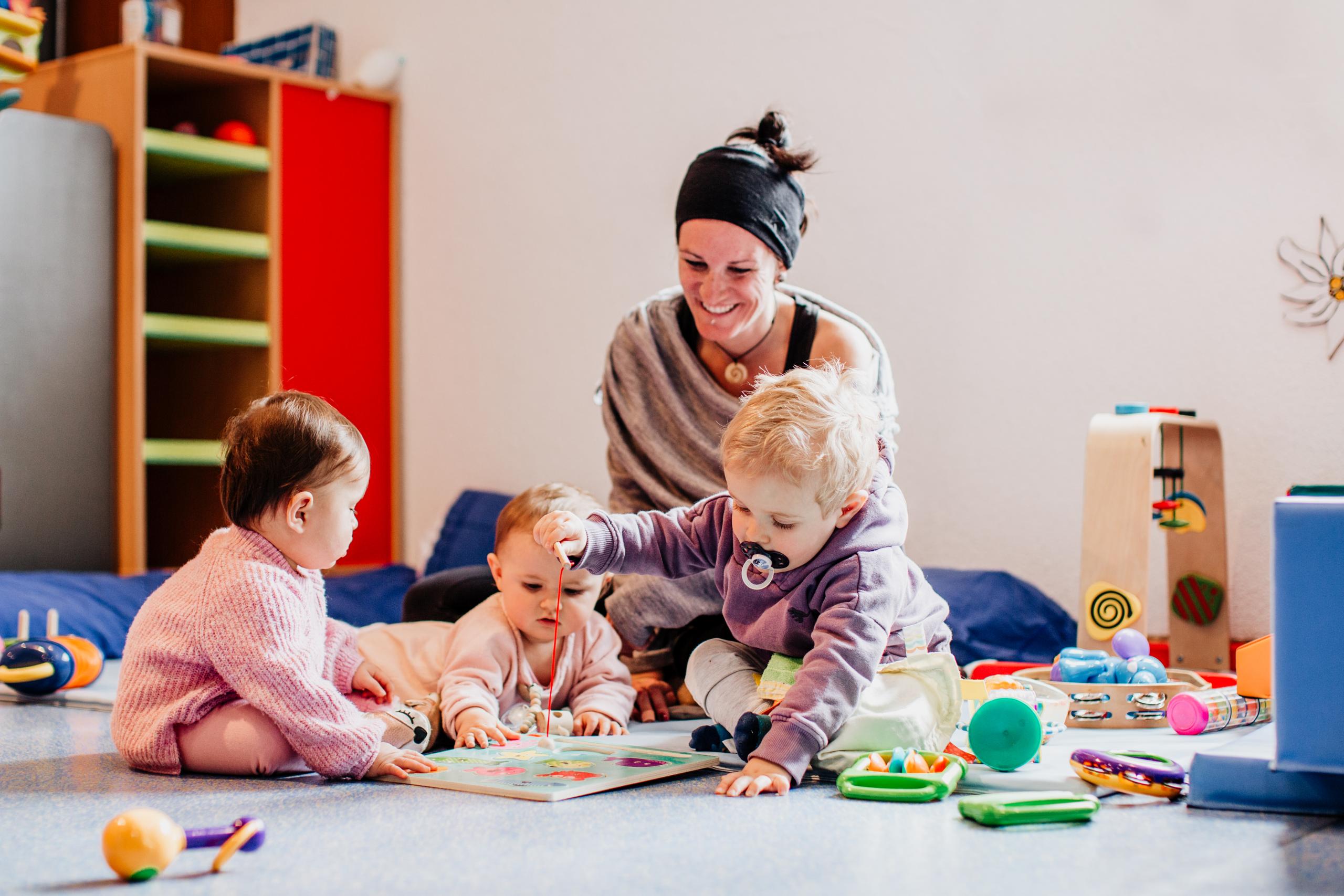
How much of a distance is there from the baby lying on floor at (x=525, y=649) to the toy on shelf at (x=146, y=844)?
52 centimetres

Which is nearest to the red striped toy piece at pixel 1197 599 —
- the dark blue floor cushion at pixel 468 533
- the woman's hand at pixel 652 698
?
the woman's hand at pixel 652 698

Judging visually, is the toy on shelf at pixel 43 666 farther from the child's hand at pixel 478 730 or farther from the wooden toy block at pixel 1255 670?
the wooden toy block at pixel 1255 670

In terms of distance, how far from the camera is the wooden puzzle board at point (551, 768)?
119 cm

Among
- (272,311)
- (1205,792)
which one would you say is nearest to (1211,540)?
(1205,792)

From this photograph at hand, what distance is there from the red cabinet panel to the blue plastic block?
2.63 m

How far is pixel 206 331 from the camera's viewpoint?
10.2 feet

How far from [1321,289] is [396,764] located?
165cm

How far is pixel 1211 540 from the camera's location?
2.05 meters

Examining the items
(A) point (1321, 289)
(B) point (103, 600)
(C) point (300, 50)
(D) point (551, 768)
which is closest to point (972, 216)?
(A) point (1321, 289)

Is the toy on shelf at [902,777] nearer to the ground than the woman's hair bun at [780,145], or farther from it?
nearer to the ground

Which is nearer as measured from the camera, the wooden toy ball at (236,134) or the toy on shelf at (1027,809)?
the toy on shelf at (1027,809)

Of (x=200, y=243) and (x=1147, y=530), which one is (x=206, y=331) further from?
(x=1147, y=530)

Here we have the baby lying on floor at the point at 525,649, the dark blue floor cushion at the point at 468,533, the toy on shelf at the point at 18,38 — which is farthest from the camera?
the dark blue floor cushion at the point at 468,533

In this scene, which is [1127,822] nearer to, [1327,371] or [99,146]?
[1327,371]
